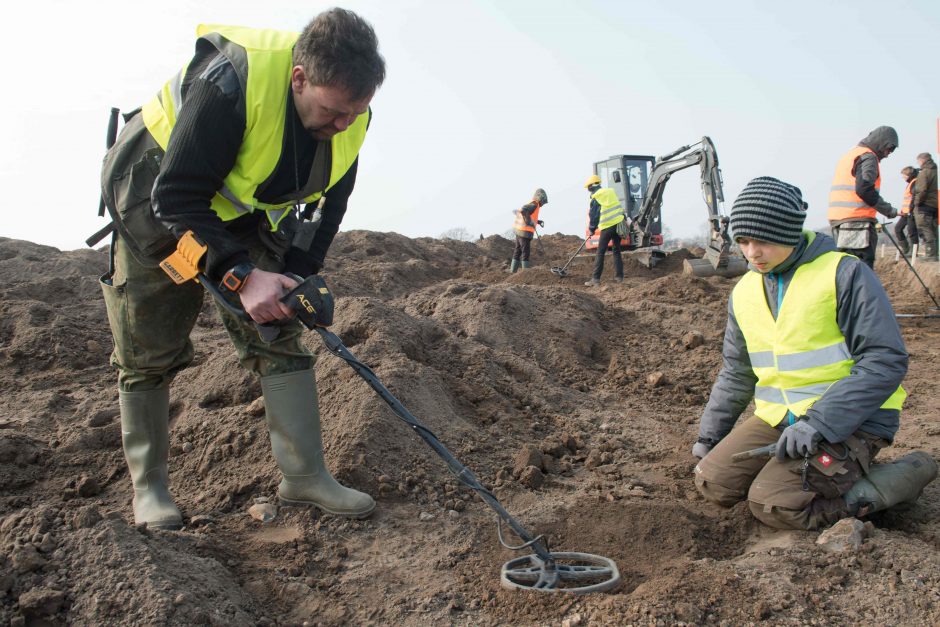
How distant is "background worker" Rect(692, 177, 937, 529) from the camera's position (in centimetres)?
255

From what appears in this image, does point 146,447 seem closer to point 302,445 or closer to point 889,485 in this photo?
point 302,445

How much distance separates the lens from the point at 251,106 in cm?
226

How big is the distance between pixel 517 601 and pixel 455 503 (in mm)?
752

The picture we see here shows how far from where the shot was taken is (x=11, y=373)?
4715 millimetres

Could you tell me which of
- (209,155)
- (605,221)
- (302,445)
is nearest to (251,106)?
(209,155)

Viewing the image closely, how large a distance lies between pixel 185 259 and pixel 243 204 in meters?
0.28

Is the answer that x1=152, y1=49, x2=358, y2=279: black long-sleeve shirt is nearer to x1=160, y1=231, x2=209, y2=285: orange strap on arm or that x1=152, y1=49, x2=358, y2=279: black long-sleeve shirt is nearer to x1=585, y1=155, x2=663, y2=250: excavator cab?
x1=160, y1=231, x2=209, y2=285: orange strap on arm

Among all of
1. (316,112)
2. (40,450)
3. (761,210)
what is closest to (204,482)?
(40,450)

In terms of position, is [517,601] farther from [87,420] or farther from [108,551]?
[87,420]

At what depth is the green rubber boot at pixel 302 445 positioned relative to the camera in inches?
107

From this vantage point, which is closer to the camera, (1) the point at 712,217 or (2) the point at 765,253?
(2) the point at 765,253

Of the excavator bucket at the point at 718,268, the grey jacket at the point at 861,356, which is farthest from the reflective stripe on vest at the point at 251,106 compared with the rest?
the excavator bucket at the point at 718,268

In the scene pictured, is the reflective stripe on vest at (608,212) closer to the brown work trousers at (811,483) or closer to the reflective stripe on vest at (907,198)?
the reflective stripe on vest at (907,198)

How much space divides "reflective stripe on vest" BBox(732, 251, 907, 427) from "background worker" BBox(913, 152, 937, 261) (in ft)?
31.6
